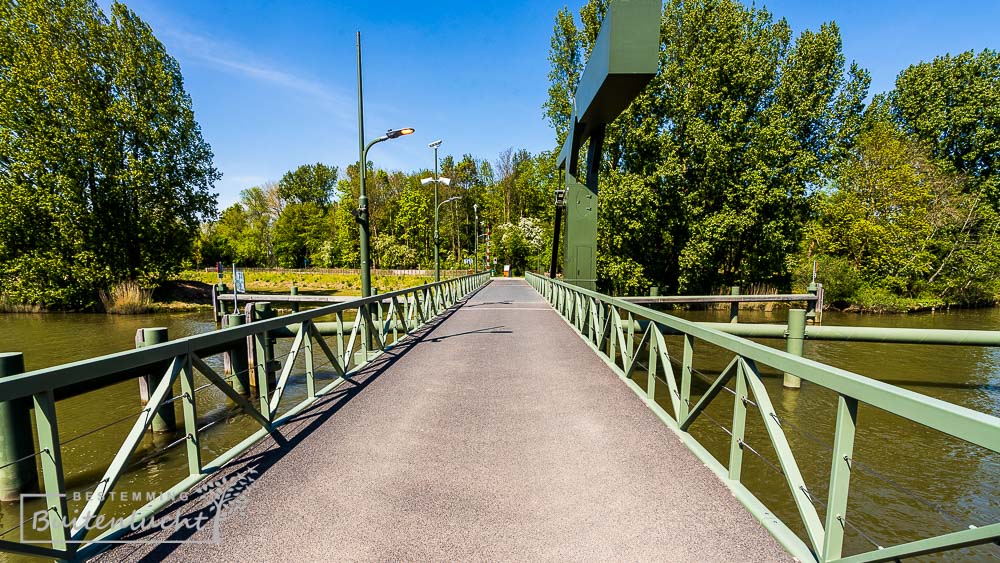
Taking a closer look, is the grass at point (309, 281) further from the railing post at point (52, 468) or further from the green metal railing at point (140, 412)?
the railing post at point (52, 468)

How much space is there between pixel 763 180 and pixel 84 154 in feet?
112

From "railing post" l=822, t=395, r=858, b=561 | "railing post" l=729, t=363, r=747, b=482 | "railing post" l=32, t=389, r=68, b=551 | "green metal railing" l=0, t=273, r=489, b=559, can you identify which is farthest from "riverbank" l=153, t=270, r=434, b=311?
"railing post" l=822, t=395, r=858, b=561

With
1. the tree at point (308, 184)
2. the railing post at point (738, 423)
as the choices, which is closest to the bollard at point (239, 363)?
the railing post at point (738, 423)

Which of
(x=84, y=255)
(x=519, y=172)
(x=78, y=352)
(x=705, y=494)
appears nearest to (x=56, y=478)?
(x=705, y=494)

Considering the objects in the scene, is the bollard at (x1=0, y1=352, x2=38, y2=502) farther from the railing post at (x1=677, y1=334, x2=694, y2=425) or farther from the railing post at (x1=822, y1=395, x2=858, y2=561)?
the railing post at (x1=822, y1=395, x2=858, y2=561)

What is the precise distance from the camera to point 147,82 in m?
23.4

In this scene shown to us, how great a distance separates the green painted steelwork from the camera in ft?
23.9

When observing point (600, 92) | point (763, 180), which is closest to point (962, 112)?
point (763, 180)

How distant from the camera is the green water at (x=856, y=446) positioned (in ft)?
14.5

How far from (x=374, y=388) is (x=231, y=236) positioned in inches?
3016

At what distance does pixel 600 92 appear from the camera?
859 cm

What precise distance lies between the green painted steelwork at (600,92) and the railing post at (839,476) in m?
6.98

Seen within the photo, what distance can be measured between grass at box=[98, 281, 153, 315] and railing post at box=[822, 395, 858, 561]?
29.0 m

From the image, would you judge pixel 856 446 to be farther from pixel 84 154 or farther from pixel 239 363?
pixel 84 154
